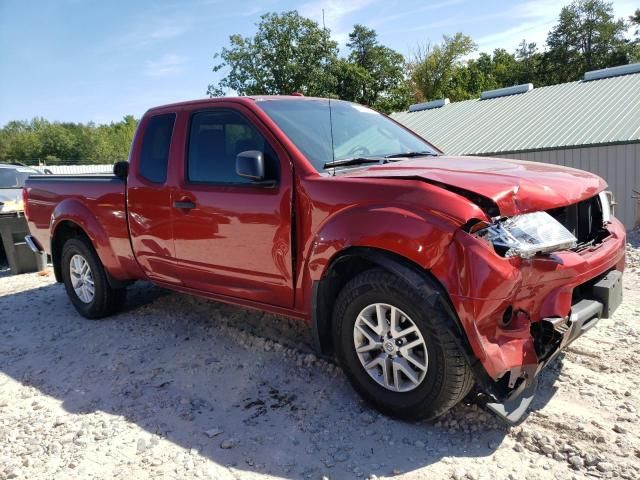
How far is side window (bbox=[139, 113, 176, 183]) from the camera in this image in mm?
4340

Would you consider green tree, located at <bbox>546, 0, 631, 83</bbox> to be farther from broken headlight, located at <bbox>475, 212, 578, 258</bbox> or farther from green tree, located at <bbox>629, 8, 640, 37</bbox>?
broken headlight, located at <bbox>475, 212, 578, 258</bbox>

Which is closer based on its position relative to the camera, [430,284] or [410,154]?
[430,284]

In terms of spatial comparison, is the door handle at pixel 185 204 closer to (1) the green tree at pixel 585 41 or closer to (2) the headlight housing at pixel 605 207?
(2) the headlight housing at pixel 605 207

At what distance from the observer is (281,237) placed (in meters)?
3.41

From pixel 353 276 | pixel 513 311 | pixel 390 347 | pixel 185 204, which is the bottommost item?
pixel 390 347

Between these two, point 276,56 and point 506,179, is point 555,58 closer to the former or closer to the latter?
point 276,56

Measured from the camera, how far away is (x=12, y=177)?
10836 mm

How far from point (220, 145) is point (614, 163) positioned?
1701 cm

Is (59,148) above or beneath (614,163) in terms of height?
above

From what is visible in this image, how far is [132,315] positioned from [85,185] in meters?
1.41

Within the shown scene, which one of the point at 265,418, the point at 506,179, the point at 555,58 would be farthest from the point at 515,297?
the point at 555,58

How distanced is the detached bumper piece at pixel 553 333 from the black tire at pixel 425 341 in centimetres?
23

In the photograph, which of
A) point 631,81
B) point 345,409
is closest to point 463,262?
point 345,409

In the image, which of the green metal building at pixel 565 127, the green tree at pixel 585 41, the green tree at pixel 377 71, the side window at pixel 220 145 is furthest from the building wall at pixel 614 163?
the green tree at pixel 585 41
